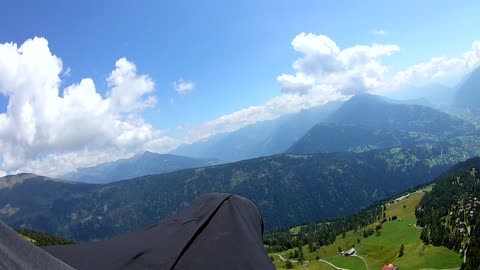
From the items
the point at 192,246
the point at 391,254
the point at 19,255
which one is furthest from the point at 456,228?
the point at 19,255

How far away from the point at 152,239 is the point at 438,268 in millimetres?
120511

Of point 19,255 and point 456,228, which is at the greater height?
point 19,255

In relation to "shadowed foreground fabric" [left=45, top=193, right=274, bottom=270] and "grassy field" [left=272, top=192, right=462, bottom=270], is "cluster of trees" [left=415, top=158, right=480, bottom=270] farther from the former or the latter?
"shadowed foreground fabric" [left=45, top=193, right=274, bottom=270]

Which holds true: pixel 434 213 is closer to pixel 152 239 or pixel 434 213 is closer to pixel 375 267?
pixel 375 267

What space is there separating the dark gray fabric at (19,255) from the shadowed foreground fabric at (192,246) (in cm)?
142

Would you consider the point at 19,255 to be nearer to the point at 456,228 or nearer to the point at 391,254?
the point at 391,254

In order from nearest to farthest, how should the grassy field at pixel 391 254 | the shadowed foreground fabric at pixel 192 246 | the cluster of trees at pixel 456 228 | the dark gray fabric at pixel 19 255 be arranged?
the dark gray fabric at pixel 19 255, the shadowed foreground fabric at pixel 192 246, the cluster of trees at pixel 456 228, the grassy field at pixel 391 254

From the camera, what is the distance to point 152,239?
5887mm

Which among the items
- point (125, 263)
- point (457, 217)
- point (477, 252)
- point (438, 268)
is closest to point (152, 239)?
point (125, 263)

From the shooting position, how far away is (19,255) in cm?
366

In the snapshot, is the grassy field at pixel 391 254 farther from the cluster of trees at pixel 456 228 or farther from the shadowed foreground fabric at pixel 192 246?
the shadowed foreground fabric at pixel 192 246

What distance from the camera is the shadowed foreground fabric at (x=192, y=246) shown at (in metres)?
5.12

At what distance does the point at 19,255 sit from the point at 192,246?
2.30 metres

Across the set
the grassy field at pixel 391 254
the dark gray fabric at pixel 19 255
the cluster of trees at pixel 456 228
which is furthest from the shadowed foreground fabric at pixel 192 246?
the grassy field at pixel 391 254
